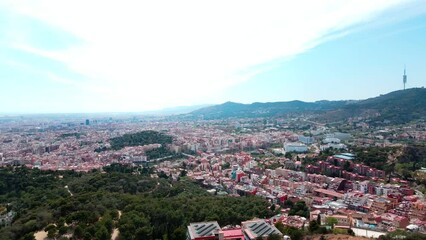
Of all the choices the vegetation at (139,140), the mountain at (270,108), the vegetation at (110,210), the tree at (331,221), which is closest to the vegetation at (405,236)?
the tree at (331,221)

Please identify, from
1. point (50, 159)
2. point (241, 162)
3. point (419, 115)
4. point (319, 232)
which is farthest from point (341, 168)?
point (419, 115)

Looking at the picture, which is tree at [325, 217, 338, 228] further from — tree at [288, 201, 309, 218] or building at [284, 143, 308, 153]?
building at [284, 143, 308, 153]

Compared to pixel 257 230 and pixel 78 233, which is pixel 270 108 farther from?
pixel 78 233

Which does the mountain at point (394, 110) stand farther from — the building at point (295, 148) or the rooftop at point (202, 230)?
the rooftop at point (202, 230)

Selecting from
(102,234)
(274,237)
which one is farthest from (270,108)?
(102,234)

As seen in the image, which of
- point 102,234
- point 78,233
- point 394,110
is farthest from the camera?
point 394,110

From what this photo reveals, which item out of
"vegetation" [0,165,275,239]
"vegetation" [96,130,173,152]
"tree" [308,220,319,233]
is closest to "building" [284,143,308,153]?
"vegetation" [96,130,173,152]
